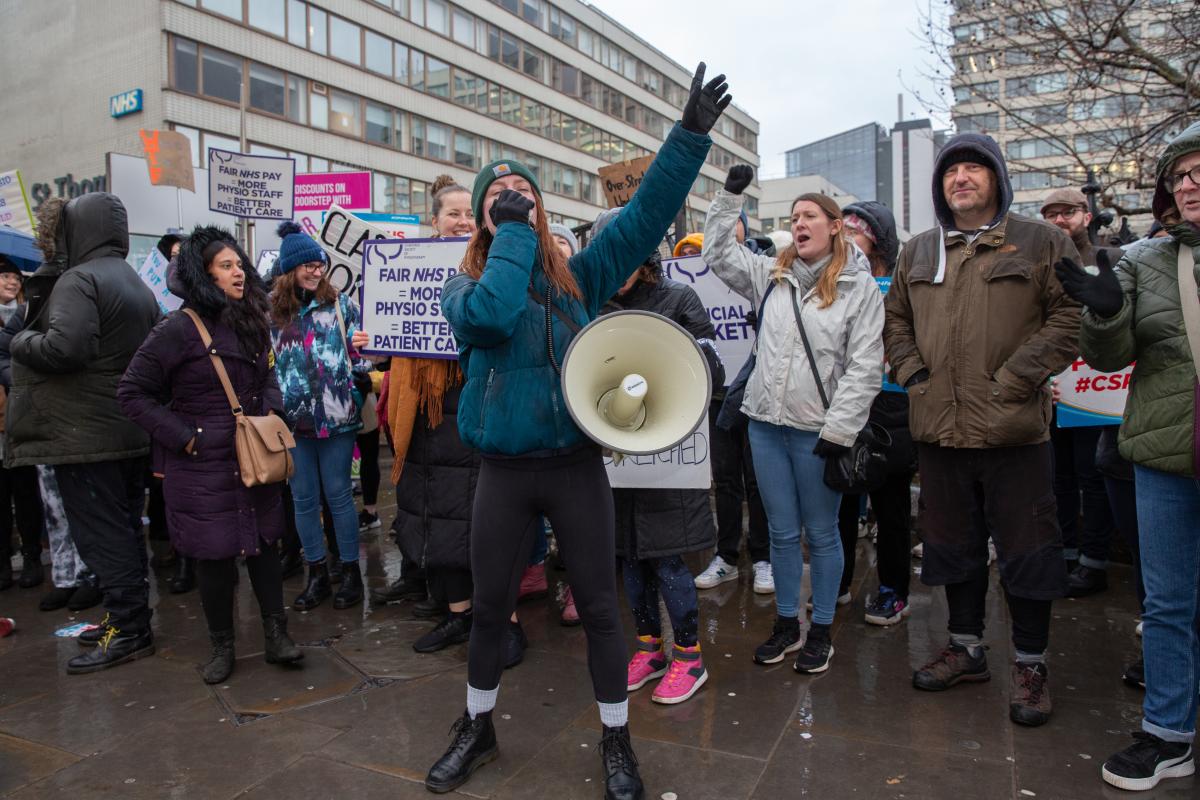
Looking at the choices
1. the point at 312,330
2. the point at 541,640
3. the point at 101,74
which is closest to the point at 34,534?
the point at 312,330

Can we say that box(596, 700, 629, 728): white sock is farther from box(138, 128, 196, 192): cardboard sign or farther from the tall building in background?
the tall building in background

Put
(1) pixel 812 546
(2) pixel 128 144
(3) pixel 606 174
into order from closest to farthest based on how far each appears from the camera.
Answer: (1) pixel 812 546 → (3) pixel 606 174 → (2) pixel 128 144

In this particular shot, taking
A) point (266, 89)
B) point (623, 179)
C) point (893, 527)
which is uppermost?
point (266, 89)

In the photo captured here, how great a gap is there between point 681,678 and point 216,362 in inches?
98.2

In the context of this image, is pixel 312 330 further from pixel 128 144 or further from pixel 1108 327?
pixel 128 144

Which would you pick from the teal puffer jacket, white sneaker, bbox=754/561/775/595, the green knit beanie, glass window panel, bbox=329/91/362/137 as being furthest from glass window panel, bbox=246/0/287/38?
the teal puffer jacket

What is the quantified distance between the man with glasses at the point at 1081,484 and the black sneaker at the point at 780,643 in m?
1.86

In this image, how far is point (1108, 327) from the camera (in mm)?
2674

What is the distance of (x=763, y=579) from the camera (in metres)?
4.81

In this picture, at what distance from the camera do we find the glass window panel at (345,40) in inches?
1244

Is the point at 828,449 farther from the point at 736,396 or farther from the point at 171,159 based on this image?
the point at 171,159

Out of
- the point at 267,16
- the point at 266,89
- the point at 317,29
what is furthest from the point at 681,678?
the point at 317,29

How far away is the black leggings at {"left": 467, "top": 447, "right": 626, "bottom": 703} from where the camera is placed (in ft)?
8.59

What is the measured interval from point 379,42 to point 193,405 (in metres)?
34.3
